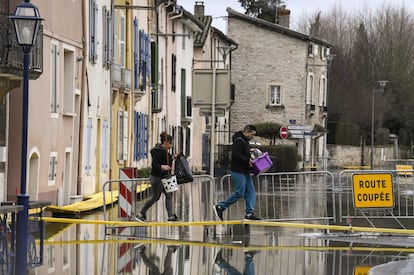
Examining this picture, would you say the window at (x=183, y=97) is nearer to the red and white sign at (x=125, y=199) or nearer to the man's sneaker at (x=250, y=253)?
the red and white sign at (x=125, y=199)

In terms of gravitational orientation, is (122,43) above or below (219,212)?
above

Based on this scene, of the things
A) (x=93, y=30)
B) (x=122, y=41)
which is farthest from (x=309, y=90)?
(x=93, y=30)

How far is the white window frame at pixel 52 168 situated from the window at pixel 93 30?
4.73m

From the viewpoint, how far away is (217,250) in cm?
1584

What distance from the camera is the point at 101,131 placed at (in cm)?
3022

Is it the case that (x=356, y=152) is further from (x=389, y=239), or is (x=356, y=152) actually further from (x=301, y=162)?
(x=389, y=239)

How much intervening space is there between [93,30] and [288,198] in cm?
744

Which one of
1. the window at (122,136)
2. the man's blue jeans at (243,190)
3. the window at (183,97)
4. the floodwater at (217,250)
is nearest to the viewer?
the floodwater at (217,250)

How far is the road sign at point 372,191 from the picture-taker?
1869cm

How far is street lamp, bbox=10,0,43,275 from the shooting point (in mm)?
11805

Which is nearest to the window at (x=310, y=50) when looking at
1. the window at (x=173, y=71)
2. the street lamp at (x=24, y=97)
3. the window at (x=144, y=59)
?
the window at (x=173, y=71)

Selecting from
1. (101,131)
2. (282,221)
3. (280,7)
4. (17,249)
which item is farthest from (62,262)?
(280,7)

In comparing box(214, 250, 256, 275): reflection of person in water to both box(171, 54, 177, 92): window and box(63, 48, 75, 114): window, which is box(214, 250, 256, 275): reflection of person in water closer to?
box(63, 48, 75, 114): window

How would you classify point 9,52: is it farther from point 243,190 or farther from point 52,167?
point 52,167
